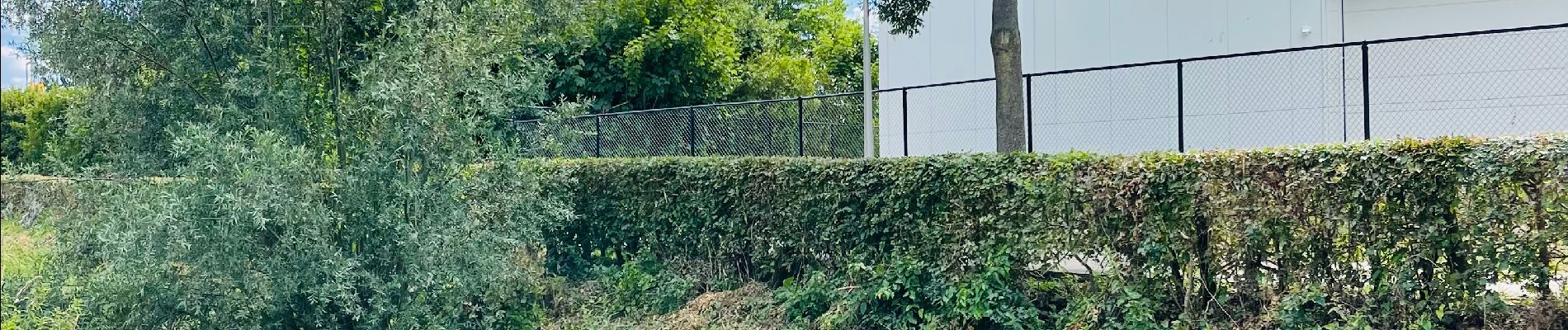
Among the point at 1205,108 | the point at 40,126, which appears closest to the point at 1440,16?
the point at 1205,108

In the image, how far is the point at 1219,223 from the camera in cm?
681

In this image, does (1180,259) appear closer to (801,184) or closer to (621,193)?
(801,184)

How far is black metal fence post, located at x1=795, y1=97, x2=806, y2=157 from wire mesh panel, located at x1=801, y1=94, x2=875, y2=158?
0.03 m

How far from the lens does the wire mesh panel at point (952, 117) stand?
1639cm

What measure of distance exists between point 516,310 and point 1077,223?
5488 millimetres

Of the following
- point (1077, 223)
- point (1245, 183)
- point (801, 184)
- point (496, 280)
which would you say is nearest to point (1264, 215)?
point (1245, 183)

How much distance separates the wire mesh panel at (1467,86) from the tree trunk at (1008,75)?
11.4ft

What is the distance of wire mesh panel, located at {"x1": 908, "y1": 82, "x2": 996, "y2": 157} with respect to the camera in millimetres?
16391

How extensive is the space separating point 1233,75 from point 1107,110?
185 centimetres

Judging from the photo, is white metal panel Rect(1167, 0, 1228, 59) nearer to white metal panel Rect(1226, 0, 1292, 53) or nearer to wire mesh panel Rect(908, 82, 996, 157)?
white metal panel Rect(1226, 0, 1292, 53)

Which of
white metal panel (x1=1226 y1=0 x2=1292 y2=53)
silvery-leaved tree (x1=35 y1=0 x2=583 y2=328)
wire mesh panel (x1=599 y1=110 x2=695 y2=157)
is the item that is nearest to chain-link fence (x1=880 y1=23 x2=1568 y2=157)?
white metal panel (x1=1226 y1=0 x2=1292 y2=53)

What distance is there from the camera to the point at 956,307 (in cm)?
798

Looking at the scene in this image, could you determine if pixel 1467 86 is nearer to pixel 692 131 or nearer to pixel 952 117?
pixel 952 117

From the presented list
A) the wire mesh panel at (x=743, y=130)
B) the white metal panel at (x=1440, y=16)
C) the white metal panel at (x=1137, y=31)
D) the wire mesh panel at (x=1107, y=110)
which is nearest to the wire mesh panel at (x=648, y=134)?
the wire mesh panel at (x=743, y=130)
